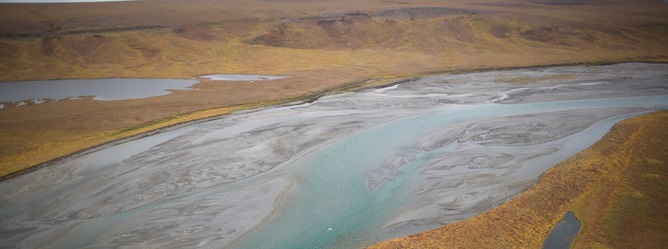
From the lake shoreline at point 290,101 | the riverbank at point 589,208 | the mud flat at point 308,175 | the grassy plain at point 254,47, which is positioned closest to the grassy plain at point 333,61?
the riverbank at point 589,208

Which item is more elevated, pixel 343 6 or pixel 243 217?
pixel 343 6

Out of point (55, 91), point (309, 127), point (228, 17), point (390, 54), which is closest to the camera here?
point (309, 127)

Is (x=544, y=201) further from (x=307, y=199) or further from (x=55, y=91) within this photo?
(x=55, y=91)

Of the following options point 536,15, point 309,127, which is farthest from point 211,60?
point 536,15

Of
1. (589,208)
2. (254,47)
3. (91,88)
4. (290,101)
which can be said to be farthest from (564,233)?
(254,47)

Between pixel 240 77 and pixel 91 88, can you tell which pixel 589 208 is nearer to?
Result: pixel 240 77

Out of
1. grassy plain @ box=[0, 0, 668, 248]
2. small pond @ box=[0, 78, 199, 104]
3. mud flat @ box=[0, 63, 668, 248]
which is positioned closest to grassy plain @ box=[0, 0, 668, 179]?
grassy plain @ box=[0, 0, 668, 248]
